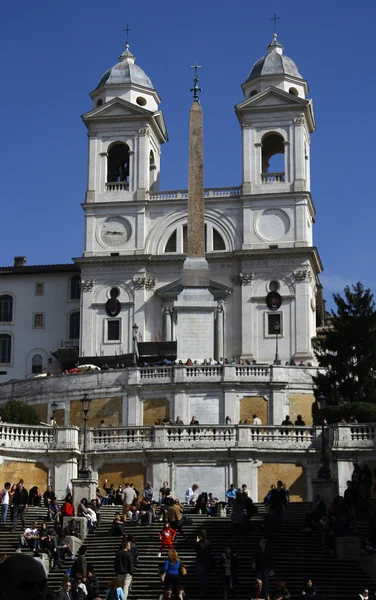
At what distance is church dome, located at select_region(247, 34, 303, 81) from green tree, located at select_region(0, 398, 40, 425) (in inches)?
1541

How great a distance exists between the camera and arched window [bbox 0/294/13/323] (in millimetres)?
84062

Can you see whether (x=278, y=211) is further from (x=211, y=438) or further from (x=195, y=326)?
(x=211, y=438)

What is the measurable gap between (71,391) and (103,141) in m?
30.0

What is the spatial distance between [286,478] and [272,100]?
4632cm

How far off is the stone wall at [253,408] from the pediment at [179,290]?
23.4 metres

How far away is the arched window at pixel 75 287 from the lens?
8369cm

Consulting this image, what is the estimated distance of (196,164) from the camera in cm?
6694

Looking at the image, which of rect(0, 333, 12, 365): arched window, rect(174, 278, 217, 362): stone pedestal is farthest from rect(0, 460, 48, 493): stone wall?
rect(0, 333, 12, 365): arched window

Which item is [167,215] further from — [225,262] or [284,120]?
[284,120]

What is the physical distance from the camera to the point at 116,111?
8325 cm

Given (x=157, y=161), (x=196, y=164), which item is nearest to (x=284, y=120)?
A: (x=157, y=161)

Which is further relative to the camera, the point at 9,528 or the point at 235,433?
the point at 235,433

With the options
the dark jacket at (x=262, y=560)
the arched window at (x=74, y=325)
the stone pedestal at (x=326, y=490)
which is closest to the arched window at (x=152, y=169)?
the arched window at (x=74, y=325)

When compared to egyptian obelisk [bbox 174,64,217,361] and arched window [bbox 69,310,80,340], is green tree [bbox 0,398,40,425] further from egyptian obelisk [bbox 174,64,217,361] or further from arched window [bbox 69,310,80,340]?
arched window [bbox 69,310,80,340]
